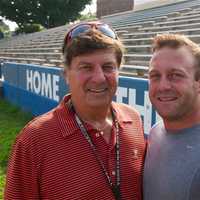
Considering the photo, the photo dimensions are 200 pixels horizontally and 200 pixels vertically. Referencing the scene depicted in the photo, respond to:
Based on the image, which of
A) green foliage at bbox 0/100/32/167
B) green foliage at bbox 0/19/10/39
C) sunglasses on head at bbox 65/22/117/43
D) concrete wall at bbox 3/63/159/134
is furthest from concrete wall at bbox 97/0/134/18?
sunglasses on head at bbox 65/22/117/43

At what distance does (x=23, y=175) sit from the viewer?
76.4 inches

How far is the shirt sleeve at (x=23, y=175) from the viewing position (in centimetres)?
193

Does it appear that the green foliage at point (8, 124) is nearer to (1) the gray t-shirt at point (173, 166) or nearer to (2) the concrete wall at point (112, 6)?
(1) the gray t-shirt at point (173, 166)

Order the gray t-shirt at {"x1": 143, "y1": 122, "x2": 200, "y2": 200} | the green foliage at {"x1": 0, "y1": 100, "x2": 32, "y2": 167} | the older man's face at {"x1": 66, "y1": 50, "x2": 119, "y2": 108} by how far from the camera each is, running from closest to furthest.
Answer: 1. the gray t-shirt at {"x1": 143, "y1": 122, "x2": 200, "y2": 200}
2. the older man's face at {"x1": 66, "y1": 50, "x2": 119, "y2": 108}
3. the green foliage at {"x1": 0, "y1": 100, "x2": 32, "y2": 167}

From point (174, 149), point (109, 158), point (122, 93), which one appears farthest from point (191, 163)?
point (122, 93)

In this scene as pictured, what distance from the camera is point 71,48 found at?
205 cm

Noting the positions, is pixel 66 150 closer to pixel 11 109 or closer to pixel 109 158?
pixel 109 158

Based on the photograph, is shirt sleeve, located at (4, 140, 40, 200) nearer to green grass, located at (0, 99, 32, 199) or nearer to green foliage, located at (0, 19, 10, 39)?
green grass, located at (0, 99, 32, 199)

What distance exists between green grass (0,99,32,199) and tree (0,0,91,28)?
2655 cm

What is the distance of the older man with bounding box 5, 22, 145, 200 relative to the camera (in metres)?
1.95

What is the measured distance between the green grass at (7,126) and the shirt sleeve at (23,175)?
3.51 metres

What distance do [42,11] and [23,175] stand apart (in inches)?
1477

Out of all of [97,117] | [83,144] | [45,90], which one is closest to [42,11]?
[45,90]

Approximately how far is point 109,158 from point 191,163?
1.27ft
